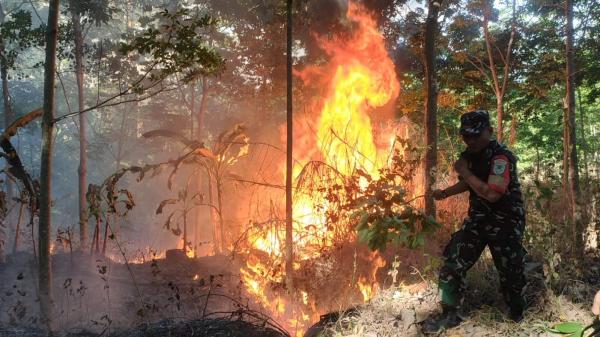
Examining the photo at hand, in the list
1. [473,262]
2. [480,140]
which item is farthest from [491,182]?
[473,262]

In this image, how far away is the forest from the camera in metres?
4.03

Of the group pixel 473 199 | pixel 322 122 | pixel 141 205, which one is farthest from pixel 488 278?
pixel 141 205

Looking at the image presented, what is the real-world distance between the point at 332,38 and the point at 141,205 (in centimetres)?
2359

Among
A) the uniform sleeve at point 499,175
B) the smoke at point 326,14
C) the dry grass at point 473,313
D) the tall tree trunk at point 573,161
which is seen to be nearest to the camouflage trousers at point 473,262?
the dry grass at point 473,313

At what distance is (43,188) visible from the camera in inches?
221

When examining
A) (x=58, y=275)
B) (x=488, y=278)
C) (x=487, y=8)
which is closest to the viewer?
(x=488, y=278)

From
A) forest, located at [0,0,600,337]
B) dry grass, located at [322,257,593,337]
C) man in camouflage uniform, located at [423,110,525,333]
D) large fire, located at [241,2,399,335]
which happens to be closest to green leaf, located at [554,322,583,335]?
forest, located at [0,0,600,337]

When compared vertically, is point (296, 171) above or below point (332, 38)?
below

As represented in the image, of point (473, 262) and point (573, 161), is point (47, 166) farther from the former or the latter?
point (573, 161)

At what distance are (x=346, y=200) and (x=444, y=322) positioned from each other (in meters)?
3.37

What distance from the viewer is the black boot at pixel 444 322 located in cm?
413

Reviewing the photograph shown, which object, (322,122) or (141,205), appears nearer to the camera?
(322,122)

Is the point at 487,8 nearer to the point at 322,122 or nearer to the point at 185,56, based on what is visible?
the point at 322,122

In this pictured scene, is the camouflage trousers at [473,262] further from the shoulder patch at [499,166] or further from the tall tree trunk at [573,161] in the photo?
the tall tree trunk at [573,161]
